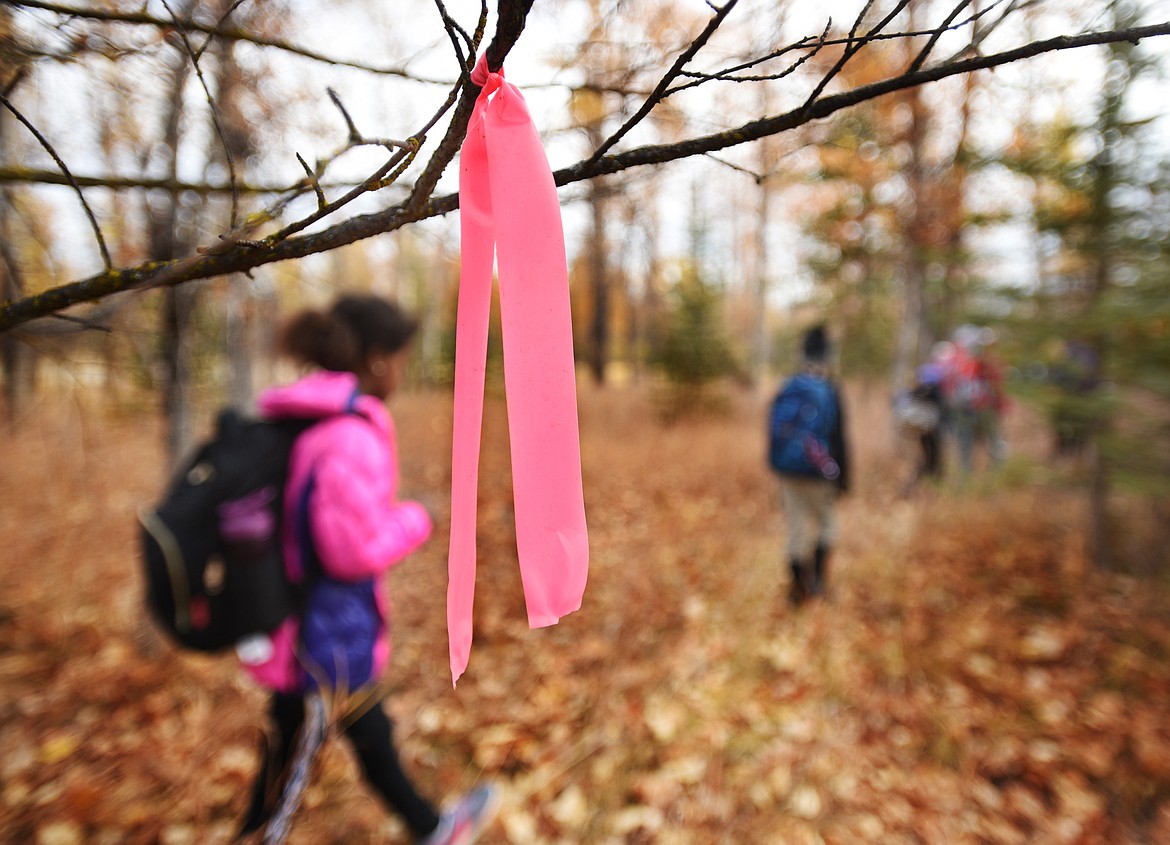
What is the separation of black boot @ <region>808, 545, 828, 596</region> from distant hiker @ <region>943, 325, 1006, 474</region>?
340 cm

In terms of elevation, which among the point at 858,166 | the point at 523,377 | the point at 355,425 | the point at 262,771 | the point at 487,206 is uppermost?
the point at 858,166

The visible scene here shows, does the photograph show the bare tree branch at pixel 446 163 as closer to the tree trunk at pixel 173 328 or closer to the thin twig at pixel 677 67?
the thin twig at pixel 677 67

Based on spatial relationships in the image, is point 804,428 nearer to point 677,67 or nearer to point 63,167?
point 677,67

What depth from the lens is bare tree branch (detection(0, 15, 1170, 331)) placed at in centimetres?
55

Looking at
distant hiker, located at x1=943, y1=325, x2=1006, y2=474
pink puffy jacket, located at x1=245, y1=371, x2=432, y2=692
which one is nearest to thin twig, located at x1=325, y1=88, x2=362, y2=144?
pink puffy jacket, located at x1=245, y1=371, x2=432, y2=692

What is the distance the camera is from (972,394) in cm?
607

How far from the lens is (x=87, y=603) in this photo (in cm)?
334

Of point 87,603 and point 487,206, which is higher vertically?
point 487,206

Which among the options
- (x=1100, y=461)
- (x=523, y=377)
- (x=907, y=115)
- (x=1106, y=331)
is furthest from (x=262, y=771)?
(x=907, y=115)

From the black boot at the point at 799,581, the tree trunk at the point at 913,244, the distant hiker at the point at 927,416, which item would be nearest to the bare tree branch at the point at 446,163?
the black boot at the point at 799,581

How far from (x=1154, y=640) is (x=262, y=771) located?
433 cm

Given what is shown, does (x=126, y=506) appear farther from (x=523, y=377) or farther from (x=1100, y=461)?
(x=1100, y=461)

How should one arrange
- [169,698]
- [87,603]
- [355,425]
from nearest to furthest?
[355,425], [169,698], [87,603]

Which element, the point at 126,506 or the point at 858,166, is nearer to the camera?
the point at 126,506
